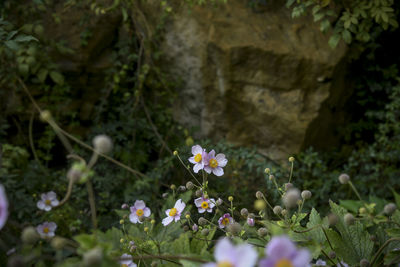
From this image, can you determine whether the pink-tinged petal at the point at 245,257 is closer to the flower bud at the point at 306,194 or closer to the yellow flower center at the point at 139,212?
the flower bud at the point at 306,194

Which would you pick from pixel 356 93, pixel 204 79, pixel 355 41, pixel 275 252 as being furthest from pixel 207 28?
pixel 275 252

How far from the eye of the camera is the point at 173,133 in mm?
3002

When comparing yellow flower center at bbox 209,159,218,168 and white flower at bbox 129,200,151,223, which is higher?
yellow flower center at bbox 209,159,218,168

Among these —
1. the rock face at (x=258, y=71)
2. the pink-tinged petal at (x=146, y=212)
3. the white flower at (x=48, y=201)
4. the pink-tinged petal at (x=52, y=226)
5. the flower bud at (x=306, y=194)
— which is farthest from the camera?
the rock face at (x=258, y=71)

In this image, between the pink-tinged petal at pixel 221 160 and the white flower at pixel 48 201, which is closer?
the pink-tinged petal at pixel 221 160

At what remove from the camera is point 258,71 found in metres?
2.77

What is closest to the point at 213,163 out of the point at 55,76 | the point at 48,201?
the point at 48,201

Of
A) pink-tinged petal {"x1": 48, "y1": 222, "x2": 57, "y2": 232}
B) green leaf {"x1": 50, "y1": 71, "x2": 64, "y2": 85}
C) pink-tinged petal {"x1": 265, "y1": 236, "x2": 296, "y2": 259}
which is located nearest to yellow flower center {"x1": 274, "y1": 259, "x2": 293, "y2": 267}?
pink-tinged petal {"x1": 265, "y1": 236, "x2": 296, "y2": 259}

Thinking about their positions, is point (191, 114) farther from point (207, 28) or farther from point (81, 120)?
point (81, 120)

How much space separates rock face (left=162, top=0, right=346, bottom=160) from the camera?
2707 mm

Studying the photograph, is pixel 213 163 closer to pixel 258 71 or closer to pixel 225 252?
pixel 225 252

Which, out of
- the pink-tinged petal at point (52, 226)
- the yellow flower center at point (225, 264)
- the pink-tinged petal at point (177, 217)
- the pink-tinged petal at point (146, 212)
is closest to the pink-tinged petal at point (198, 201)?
the pink-tinged petal at point (177, 217)

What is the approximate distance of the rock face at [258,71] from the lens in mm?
2707

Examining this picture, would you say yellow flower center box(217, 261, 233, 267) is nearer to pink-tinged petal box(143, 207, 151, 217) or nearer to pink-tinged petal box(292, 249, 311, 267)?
pink-tinged petal box(292, 249, 311, 267)
